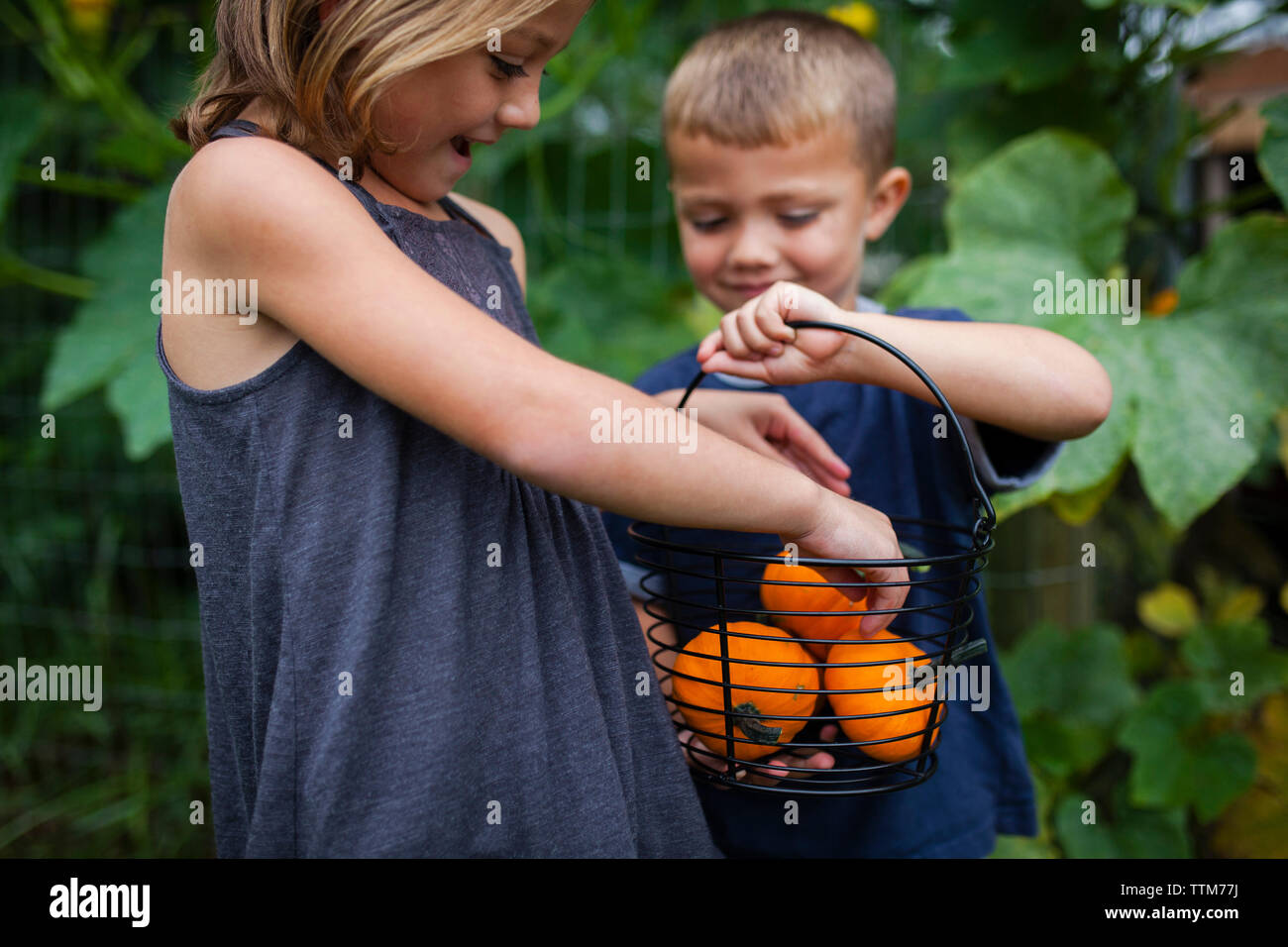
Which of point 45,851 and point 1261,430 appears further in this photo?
point 45,851

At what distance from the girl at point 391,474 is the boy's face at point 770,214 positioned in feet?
1.29

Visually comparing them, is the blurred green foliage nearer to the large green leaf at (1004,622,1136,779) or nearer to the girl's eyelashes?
the large green leaf at (1004,622,1136,779)

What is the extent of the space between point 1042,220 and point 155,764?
2.23m

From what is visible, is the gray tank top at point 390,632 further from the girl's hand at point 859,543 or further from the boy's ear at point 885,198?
the boy's ear at point 885,198

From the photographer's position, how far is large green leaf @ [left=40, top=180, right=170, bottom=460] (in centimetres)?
177

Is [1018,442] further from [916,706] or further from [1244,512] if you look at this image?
[1244,512]

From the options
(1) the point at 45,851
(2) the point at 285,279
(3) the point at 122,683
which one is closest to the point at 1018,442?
(2) the point at 285,279

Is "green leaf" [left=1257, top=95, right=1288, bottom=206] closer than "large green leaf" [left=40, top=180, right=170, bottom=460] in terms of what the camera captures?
Yes

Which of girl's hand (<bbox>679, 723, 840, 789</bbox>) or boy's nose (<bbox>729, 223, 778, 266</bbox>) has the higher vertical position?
boy's nose (<bbox>729, 223, 778, 266</bbox>)

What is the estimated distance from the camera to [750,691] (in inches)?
33.9

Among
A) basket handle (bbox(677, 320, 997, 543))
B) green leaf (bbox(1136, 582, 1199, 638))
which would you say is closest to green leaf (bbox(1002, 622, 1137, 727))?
green leaf (bbox(1136, 582, 1199, 638))

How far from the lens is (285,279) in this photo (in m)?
0.71

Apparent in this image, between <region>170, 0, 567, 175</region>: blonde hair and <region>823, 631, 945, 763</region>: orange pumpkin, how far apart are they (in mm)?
562

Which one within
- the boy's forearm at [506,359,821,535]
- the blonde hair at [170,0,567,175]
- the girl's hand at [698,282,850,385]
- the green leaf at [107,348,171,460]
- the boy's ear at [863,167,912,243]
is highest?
the boy's ear at [863,167,912,243]
